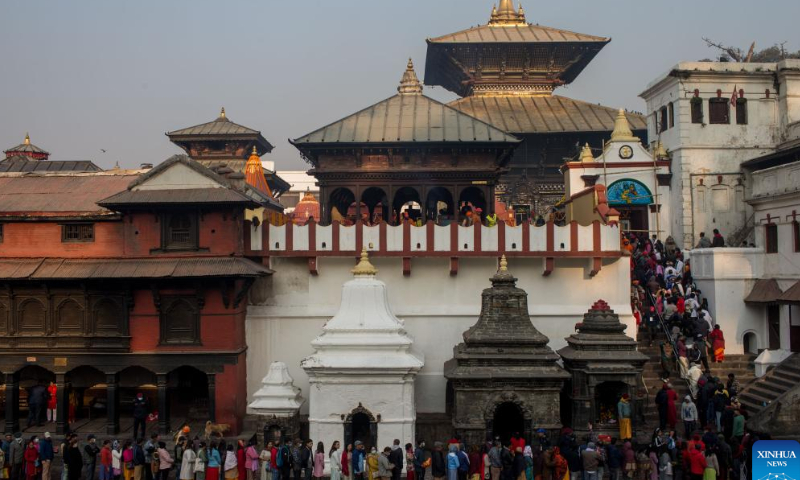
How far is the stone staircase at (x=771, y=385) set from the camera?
64.9 ft

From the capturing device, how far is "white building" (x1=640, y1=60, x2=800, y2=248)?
27875 mm

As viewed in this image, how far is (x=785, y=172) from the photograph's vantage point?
22.8m

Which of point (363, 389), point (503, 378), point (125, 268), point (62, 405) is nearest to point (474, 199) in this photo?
point (503, 378)

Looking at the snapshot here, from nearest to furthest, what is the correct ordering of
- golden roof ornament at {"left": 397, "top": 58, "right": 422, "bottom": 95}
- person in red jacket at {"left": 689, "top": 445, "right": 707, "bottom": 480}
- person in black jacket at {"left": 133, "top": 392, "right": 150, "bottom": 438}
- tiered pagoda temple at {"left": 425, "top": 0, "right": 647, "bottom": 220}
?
1. person in red jacket at {"left": 689, "top": 445, "right": 707, "bottom": 480}
2. person in black jacket at {"left": 133, "top": 392, "right": 150, "bottom": 438}
3. golden roof ornament at {"left": 397, "top": 58, "right": 422, "bottom": 95}
4. tiered pagoda temple at {"left": 425, "top": 0, "right": 647, "bottom": 220}

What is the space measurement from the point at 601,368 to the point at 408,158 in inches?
328

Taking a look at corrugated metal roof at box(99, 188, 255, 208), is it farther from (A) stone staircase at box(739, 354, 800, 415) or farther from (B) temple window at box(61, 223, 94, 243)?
(A) stone staircase at box(739, 354, 800, 415)

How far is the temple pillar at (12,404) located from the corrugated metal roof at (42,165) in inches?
557

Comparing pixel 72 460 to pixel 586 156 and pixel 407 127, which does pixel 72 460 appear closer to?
pixel 407 127

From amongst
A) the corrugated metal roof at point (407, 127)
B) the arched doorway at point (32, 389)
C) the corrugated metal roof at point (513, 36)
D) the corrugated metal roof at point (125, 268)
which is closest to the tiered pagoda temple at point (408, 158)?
the corrugated metal roof at point (407, 127)

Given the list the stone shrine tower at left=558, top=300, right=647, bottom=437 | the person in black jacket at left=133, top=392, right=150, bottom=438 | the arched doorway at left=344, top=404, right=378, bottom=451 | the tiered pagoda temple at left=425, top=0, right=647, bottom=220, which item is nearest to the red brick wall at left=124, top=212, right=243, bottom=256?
the person in black jacket at left=133, top=392, right=150, bottom=438

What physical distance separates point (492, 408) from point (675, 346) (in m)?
6.17

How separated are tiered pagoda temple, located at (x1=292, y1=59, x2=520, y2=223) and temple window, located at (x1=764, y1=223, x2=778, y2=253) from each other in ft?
26.6

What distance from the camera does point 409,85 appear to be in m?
25.9

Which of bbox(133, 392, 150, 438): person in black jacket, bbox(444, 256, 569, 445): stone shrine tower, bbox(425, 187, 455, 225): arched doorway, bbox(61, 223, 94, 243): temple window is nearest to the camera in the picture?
bbox(444, 256, 569, 445): stone shrine tower
